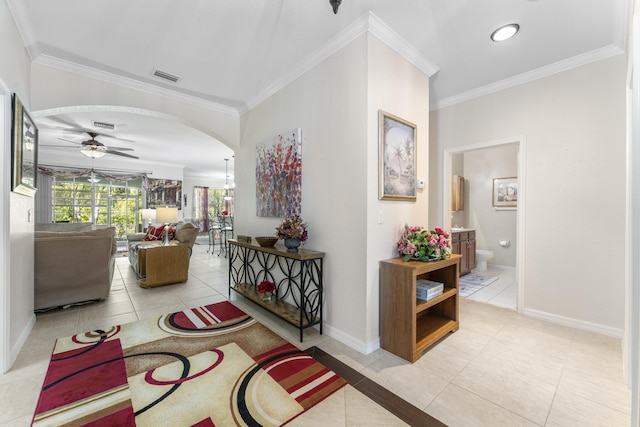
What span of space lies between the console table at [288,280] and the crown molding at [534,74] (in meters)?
2.85

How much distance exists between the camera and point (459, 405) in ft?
5.28

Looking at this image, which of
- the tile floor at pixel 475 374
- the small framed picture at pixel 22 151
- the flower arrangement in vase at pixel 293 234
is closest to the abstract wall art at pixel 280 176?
the flower arrangement in vase at pixel 293 234

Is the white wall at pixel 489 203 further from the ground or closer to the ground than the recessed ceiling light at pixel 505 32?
closer to the ground

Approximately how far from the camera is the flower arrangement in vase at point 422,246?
7.52 ft

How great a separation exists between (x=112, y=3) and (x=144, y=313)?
2.99 m

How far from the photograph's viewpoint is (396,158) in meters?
2.45

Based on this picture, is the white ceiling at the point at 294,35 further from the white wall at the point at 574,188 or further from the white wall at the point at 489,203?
the white wall at the point at 489,203

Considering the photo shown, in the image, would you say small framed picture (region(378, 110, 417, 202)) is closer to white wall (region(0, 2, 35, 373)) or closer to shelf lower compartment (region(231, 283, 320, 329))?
shelf lower compartment (region(231, 283, 320, 329))

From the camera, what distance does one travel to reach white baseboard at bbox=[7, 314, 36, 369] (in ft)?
6.65

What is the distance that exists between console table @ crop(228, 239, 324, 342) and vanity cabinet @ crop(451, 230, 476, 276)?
285 cm

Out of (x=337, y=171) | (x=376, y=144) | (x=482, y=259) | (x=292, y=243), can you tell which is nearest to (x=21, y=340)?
(x=292, y=243)

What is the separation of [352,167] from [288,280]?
1486 millimetres

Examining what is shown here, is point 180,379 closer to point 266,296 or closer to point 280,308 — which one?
point 280,308

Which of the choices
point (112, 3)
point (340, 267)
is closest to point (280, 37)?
point (112, 3)
